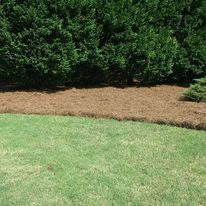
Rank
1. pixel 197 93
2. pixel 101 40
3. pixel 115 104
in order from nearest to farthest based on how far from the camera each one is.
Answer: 1. pixel 115 104
2. pixel 197 93
3. pixel 101 40

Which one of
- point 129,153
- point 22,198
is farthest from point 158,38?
point 22,198

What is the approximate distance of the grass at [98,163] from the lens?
5.19m

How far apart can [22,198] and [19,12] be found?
474cm

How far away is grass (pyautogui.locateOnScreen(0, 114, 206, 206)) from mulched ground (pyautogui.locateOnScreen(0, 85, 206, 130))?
0.23 meters

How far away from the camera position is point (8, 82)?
11.0 metres

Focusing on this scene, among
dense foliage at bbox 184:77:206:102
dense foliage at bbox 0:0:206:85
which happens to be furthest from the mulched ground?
dense foliage at bbox 0:0:206:85

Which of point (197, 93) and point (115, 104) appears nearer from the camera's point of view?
point (115, 104)

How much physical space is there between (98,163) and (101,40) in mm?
4318

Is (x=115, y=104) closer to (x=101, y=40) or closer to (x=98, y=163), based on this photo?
(x=101, y=40)

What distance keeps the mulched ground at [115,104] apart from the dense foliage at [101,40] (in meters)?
0.40

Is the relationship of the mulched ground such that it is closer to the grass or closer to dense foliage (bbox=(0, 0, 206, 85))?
the grass

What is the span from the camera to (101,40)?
9.94 m

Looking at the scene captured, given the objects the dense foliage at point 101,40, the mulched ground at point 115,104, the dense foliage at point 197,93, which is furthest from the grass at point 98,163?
the dense foliage at point 101,40

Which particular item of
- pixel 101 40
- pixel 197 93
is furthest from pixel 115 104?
pixel 101 40
